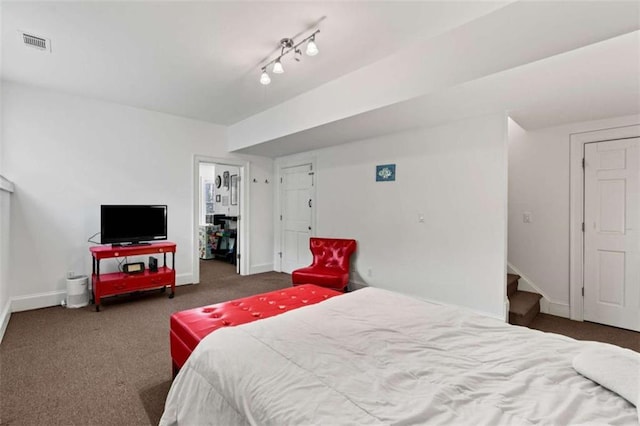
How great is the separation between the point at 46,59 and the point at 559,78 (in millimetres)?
4678

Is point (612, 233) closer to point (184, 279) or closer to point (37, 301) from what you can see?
point (184, 279)

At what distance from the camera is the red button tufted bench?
189cm

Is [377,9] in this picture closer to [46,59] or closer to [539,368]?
[539,368]

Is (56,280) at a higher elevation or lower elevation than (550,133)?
lower

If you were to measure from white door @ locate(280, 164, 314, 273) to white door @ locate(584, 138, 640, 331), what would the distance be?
3.80 metres

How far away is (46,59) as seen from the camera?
116 inches

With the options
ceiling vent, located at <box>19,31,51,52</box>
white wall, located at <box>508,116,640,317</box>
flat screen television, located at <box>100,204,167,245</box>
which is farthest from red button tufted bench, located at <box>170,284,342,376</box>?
white wall, located at <box>508,116,640,317</box>

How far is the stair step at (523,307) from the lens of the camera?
3.26 m

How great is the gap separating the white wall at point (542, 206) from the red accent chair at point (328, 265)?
228cm

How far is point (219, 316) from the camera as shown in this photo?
2.10m

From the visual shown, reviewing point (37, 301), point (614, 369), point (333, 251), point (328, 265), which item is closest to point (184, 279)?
point (37, 301)

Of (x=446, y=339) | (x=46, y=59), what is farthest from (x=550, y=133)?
(x=46, y=59)

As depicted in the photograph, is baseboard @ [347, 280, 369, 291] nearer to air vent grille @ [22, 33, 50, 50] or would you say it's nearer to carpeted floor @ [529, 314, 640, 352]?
carpeted floor @ [529, 314, 640, 352]

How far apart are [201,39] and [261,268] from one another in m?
4.22
